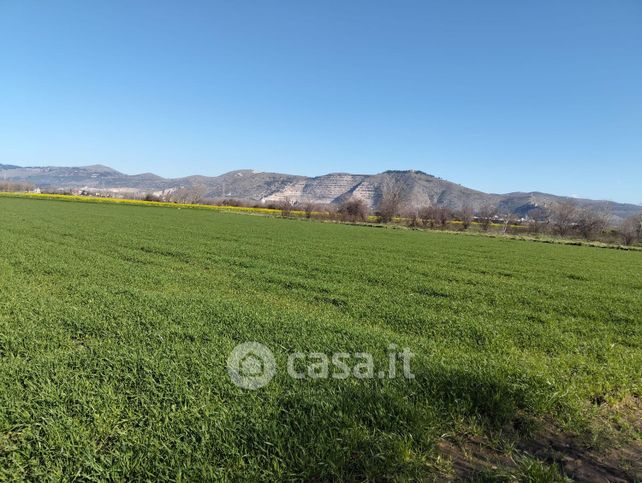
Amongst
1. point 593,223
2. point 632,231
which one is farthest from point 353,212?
point 632,231

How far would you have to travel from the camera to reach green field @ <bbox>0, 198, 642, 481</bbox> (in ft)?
11.2

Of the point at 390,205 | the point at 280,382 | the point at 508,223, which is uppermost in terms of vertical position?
the point at 390,205

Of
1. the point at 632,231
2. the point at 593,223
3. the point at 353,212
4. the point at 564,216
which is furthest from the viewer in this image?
the point at 564,216

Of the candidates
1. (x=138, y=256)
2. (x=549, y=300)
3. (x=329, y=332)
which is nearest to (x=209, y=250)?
(x=138, y=256)

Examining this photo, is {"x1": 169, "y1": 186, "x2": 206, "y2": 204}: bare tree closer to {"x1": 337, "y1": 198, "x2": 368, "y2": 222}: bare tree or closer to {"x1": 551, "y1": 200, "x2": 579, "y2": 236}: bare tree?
{"x1": 337, "y1": 198, "x2": 368, "y2": 222}: bare tree

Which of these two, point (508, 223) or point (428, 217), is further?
point (508, 223)

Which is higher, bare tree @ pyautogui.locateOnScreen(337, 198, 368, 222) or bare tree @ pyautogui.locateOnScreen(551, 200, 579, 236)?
bare tree @ pyautogui.locateOnScreen(551, 200, 579, 236)

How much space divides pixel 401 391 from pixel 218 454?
7.40 ft

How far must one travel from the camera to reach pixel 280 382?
4.79 metres

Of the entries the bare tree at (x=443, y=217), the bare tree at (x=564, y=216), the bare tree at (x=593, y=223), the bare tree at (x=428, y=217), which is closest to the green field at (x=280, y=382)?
the bare tree at (x=428, y=217)

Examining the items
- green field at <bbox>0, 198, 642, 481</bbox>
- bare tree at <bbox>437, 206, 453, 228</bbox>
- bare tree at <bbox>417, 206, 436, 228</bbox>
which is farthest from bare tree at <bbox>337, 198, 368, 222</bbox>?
green field at <bbox>0, 198, 642, 481</bbox>

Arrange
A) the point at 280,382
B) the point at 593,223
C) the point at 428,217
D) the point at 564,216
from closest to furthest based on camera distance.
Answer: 1. the point at 280,382
2. the point at 593,223
3. the point at 428,217
4. the point at 564,216

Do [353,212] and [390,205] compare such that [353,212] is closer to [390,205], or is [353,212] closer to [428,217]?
[390,205]

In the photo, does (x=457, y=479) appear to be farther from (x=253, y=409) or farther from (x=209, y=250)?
(x=209, y=250)
